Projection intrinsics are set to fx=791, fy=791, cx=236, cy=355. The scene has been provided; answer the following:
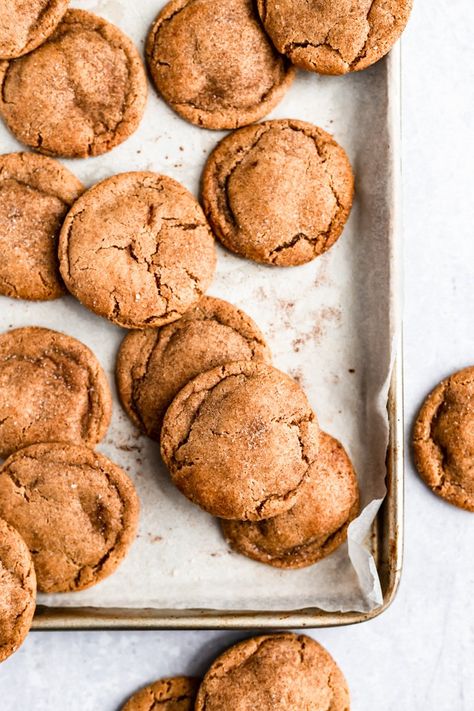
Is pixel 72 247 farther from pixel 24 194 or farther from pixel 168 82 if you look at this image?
pixel 168 82

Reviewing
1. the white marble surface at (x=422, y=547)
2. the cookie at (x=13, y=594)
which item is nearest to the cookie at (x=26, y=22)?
the white marble surface at (x=422, y=547)

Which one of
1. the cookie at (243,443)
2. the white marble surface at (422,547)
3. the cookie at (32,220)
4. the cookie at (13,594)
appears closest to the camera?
the cookie at (13,594)

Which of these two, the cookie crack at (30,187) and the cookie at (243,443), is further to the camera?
the cookie crack at (30,187)

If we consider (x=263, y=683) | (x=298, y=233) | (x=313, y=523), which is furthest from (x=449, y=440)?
(x=263, y=683)

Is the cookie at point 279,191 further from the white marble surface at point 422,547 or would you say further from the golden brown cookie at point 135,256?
the white marble surface at point 422,547

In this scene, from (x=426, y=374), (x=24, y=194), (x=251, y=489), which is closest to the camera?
(x=251, y=489)

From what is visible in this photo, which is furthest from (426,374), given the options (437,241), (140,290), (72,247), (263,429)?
(72,247)

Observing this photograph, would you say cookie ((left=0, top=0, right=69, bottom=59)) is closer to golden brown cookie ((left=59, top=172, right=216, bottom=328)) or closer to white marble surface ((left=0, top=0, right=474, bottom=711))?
golden brown cookie ((left=59, top=172, right=216, bottom=328))
